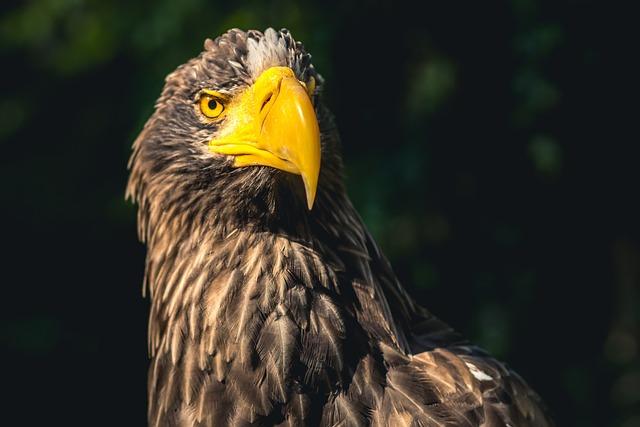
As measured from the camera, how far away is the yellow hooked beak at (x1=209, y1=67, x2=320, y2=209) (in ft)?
7.19

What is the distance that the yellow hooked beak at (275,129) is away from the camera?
219 cm

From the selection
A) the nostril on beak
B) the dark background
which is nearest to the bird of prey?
the nostril on beak

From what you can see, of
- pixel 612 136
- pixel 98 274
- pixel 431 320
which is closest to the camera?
pixel 431 320

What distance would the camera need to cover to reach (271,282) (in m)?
2.40

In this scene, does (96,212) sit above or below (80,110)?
below

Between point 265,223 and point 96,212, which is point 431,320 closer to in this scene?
point 265,223

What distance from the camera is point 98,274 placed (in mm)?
5488

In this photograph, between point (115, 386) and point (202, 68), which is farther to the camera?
point (115, 386)

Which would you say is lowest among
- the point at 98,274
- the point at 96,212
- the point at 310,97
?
the point at 98,274

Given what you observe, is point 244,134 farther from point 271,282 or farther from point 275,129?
point 271,282

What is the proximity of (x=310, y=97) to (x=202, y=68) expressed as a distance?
31 centimetres

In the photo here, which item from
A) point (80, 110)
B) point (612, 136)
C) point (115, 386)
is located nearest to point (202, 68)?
point (612, 136)

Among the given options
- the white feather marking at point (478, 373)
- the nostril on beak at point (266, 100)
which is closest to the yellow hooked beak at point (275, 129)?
the nostril on beak at point (266, 100)

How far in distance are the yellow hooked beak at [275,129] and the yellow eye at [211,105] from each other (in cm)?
3
